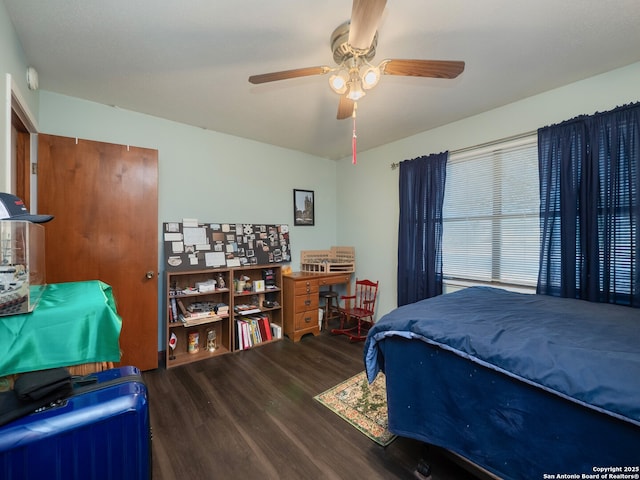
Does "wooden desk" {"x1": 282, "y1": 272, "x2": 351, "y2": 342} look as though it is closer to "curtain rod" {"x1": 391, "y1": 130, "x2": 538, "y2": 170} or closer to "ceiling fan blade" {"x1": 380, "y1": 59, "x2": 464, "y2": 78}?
"curtain rod" {"x1": 391, "y1": 130, "x2": 538, "y2": 170}

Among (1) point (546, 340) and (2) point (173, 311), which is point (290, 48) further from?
(2) point (173, 311)

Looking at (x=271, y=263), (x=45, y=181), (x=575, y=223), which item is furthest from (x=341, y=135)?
(x=45, y=181)

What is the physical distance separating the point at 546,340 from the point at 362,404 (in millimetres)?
1355

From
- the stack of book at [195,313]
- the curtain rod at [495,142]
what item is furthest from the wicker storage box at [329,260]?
the curtain rod at [495,142]

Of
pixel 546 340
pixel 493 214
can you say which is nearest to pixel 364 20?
pixel 546 340

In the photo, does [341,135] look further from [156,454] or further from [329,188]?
[156,454]

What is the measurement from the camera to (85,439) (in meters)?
0.81

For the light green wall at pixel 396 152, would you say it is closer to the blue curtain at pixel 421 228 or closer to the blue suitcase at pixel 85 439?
the blue curtain at pixel 421 228

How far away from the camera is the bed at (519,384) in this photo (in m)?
0.93

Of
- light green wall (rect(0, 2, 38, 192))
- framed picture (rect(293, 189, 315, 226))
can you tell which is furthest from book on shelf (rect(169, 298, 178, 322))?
framed picture (rect(293, 189, 315, 226))

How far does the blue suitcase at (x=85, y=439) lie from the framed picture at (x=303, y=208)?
310 centimetres

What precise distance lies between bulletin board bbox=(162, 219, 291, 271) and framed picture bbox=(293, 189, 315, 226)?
0.85 feet

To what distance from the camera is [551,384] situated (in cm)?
100

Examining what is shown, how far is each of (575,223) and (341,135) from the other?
238cm
